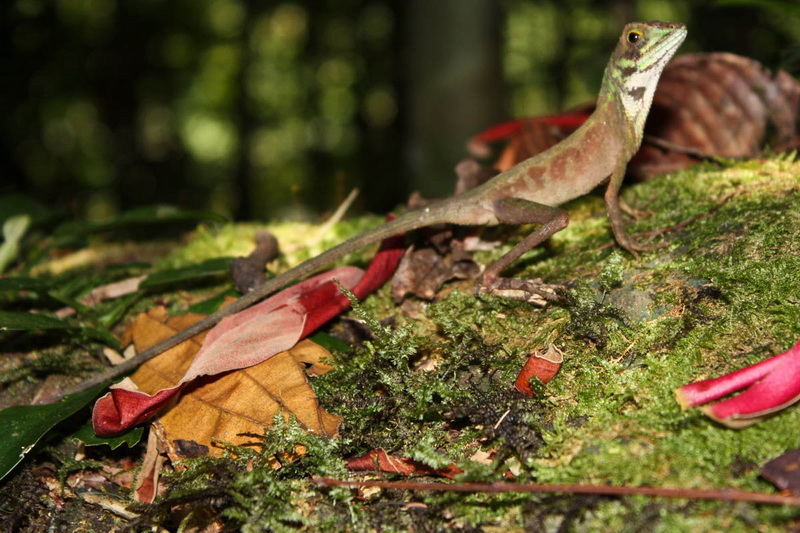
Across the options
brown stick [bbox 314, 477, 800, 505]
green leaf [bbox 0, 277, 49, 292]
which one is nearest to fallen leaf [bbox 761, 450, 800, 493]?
brown stick [bbox 314, 477, 800, 505]

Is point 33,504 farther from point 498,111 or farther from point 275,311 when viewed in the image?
point 498,111

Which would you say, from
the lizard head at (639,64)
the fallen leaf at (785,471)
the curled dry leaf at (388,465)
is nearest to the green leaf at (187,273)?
the curled dry leaf at (388,465)

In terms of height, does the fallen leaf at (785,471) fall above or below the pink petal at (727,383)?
below

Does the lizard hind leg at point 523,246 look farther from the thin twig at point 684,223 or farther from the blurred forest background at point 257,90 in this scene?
the blurred forest background at point 257,90

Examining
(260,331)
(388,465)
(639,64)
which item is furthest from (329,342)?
(639,64)

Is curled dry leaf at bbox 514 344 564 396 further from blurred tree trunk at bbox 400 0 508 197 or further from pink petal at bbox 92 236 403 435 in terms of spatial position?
blurred tree trunk at bbox 400 0 508 197

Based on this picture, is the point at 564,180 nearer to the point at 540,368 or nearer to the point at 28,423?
the point at 540,368

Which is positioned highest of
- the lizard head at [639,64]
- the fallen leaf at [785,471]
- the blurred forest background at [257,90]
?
the lizard head at [639,64]

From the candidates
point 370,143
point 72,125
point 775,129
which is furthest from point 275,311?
point 370,143
